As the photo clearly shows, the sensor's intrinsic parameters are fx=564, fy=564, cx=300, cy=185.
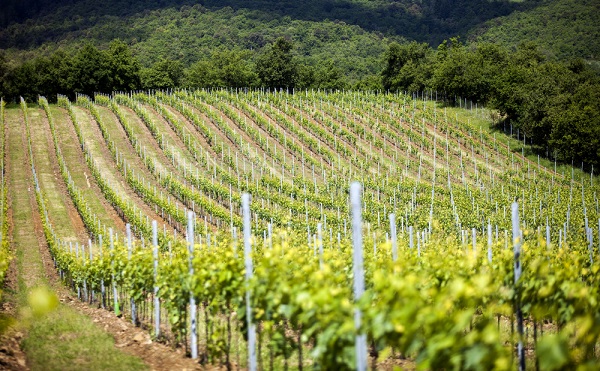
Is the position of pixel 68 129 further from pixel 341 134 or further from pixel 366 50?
pixel 366 50

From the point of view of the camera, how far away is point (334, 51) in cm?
12750

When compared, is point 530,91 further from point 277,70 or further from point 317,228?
point 317,228

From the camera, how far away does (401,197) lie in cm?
3031

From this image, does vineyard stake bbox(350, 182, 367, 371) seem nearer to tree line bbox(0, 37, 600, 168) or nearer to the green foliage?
tree line bbox(0, 37, 600, 168)

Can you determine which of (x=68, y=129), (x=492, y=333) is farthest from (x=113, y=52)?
(x=492, y=333)

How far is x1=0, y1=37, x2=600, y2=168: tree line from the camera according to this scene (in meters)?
41.4

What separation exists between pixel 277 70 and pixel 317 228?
173ft

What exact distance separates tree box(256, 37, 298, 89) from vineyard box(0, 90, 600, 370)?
15.4 metres

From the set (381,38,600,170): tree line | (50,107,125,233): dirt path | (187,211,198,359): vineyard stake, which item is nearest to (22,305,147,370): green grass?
(187,211,198,359): vineyard stake

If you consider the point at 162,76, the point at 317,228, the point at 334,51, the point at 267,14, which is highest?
the point at 267,14

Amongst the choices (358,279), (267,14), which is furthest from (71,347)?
(267,14)

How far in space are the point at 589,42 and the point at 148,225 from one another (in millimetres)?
95948

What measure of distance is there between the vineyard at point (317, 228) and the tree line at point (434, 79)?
95.4 inches

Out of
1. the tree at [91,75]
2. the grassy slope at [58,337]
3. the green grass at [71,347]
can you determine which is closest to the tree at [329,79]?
the tree at [91,75]
